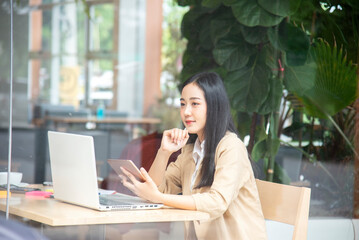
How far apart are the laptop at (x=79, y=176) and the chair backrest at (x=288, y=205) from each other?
19.7 inches

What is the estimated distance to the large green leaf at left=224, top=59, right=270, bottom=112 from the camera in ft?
9.35

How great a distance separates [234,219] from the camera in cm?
212

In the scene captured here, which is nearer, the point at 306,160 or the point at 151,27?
the point at 306,160

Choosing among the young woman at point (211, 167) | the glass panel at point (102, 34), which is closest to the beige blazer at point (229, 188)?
the young woman at point (211, 167)

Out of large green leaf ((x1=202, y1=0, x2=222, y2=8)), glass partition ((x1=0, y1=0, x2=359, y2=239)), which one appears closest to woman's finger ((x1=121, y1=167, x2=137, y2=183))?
glass partition ((x1=0, y1=0, x2=359, y2=239))

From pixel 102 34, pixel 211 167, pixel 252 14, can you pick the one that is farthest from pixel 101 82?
pixel 211 167

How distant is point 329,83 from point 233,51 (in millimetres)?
541

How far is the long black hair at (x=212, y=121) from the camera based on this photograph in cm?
213

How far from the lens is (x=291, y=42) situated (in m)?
3.01

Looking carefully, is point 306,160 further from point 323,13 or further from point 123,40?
point 123,40

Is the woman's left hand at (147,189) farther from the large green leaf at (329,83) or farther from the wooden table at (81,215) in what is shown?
the large green leaf at (329,83)

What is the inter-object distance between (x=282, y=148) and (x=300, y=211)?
1.10 metres

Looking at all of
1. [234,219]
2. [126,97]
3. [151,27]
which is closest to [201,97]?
[234,219]

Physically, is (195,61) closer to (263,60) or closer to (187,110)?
(263,60)
